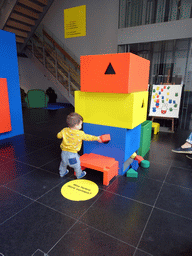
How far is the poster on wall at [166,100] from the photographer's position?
15.0ft

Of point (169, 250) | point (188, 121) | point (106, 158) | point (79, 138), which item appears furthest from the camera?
point (188, 121)

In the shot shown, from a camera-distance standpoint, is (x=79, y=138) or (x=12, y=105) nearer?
(x=79, y=138)

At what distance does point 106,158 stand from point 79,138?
466mm

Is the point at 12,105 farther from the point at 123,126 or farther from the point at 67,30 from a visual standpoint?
the point at 67,30

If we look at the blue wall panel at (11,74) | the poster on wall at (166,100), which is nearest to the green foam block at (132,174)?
the blue wall panel at (11,74)

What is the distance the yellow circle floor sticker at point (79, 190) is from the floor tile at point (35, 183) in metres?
0.17

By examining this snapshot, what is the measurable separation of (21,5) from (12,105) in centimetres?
431

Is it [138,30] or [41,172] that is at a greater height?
[138,30]

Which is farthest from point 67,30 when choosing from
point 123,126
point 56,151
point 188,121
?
point 123,126

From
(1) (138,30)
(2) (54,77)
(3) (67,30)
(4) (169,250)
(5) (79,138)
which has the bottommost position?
(4) (169,250)

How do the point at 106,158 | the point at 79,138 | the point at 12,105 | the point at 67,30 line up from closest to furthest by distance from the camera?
the point at 79,138
the point at 106,158
the point at 12,105
the point at 67,30

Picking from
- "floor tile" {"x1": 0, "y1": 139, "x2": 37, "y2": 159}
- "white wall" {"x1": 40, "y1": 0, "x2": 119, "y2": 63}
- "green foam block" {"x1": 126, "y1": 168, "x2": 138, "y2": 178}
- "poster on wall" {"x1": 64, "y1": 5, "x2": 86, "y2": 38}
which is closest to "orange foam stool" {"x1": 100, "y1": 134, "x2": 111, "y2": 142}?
"green foam block" {"x1": 126, "y1": 168, "x2": 138, "y2": 178}

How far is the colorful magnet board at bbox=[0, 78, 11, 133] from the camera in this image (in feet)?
11.4

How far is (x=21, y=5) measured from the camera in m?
6.08
